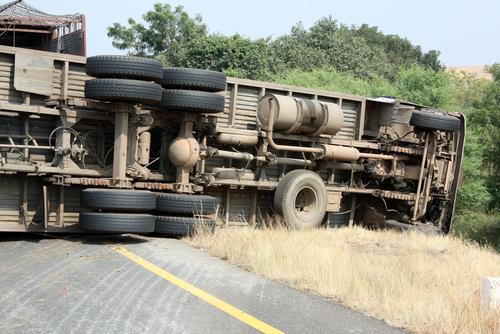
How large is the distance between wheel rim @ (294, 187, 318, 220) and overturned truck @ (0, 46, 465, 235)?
3cm

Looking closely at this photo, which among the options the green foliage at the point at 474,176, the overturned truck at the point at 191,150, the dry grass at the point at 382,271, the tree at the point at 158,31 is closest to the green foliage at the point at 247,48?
the tree at the point at 158,31

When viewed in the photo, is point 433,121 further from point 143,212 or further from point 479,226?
point 479,226

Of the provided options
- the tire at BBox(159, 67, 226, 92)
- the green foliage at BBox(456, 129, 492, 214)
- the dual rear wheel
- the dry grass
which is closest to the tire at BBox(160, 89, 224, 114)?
the tire at BBox(159, 67, 226, 92)

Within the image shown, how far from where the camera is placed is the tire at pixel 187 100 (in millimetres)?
10961

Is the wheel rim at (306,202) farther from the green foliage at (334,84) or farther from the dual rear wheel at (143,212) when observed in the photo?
the green foliage at (334,84)

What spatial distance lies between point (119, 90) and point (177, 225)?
2.36 meters

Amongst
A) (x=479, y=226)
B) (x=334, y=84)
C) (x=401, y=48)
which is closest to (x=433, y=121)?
(x=479, y=226)

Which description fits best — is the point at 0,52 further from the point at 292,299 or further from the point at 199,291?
the point at 292,299

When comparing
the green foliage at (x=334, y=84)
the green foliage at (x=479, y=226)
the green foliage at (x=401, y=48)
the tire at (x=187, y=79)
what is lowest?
the green foliage at (x=479, y=226)

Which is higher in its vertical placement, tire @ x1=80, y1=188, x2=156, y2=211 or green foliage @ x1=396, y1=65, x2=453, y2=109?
green foliage @ x1=396, y1=65, x2=453, y2=109

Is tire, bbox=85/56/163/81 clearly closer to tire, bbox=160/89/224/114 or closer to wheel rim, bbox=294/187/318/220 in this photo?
tire, bbox=160/89/224/114

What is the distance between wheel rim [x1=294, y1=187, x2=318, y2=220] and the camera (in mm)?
13078

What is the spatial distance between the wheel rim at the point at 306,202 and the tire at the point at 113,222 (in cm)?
391

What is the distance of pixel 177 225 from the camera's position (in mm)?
10703
